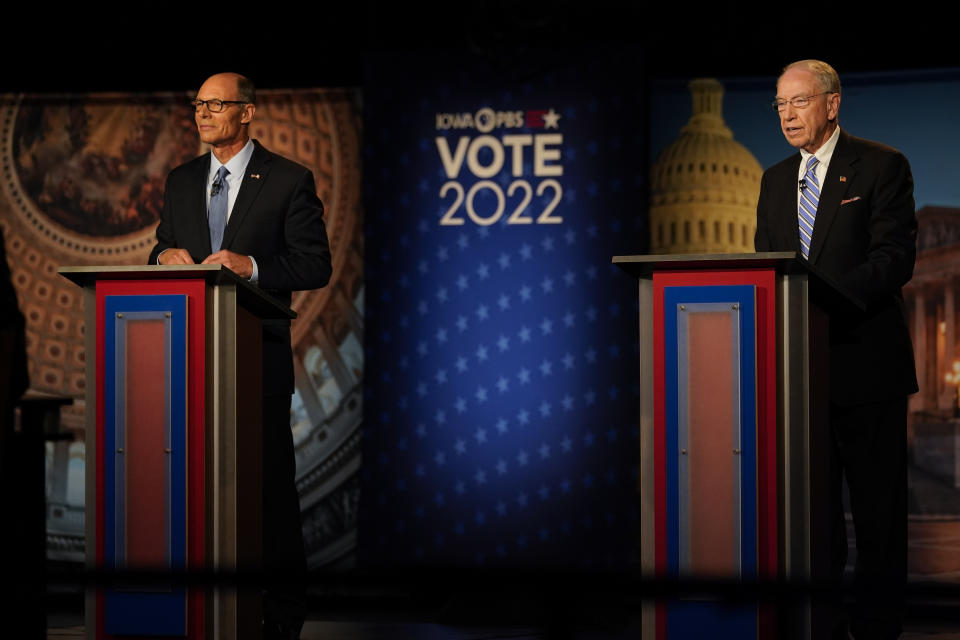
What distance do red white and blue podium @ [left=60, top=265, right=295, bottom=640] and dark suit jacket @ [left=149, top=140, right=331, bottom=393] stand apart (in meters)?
0.55

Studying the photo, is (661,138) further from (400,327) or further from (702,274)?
(702,274)

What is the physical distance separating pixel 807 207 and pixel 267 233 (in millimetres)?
1381

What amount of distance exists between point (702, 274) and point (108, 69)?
3.96 metres

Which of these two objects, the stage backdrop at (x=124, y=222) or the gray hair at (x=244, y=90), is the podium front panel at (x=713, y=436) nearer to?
the gray hair at (x=244, y=90)

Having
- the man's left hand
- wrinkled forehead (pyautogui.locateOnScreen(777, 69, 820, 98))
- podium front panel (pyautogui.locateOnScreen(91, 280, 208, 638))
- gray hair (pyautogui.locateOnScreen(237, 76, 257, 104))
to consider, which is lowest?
podium front panel (pyautogui.locateOnScreen(91, 280, 208, 638))

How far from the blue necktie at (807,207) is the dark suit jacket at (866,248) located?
0.01 m

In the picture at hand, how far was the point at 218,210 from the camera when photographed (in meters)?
3.24

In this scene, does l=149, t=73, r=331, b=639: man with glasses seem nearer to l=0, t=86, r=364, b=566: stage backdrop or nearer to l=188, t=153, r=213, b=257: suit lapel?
l=188, t=153, r=213, b=257: suit lapel

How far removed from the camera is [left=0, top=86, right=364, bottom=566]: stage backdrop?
5.55 meters

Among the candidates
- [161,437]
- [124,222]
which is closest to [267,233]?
[161,437]

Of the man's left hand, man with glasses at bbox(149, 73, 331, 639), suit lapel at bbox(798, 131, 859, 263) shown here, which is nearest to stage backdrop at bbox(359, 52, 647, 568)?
man with glasses at bbox(149, 73, 331, 639)

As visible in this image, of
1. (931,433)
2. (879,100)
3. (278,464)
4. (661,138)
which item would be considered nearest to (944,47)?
(879,100)

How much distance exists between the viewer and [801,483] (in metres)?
2.38

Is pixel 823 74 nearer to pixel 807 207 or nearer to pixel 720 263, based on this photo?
pixel 807 207
